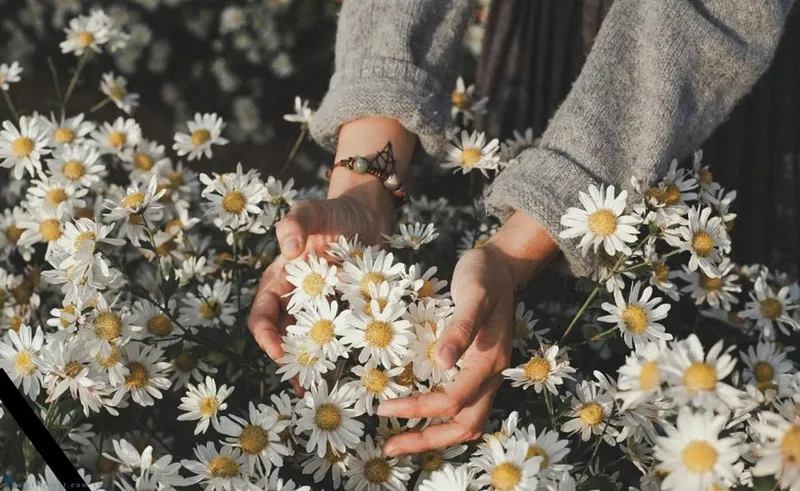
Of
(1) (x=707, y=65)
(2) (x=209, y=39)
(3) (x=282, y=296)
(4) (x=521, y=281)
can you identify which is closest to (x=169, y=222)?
(3) (x=282, y=296)

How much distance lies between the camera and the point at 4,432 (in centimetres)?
99

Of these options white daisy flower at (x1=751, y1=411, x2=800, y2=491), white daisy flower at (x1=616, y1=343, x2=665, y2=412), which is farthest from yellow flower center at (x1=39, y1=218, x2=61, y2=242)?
white daisy flower at (x1=751, y1=411, x2=800, y2=491)

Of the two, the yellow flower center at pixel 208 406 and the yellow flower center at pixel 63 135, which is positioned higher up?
the yellow flower center at pixel 63 135

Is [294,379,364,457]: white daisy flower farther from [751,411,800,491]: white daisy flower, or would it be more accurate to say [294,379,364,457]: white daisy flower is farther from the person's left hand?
[751,411,800,491]: white daisy flower

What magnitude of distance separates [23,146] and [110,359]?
0.48m

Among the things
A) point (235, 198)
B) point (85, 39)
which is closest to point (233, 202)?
point (235, 198)

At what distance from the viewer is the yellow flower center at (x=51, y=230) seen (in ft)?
3.55

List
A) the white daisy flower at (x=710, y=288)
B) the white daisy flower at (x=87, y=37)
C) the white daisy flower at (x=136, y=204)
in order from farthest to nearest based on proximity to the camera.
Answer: the white daisy flower at (x=87, y=37) < the white daisy flower at (x=710, y=288) < the white daisy flower at (x=136, y=204)

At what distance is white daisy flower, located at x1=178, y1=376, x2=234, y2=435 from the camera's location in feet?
2.85

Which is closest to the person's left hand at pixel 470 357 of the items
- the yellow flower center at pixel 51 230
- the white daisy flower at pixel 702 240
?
the white daisy flower at pixel 702 240

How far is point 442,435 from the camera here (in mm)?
841

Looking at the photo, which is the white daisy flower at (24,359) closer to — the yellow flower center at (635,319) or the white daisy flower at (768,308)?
the yellow flower center at (635,319)

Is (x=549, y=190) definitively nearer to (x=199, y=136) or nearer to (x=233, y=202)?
(x=233, y=202)

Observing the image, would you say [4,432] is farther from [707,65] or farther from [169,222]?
[707,65]
